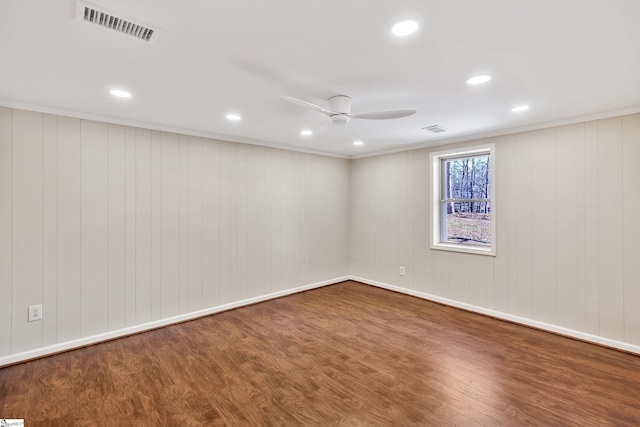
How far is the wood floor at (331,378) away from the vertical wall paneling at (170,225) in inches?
14.8

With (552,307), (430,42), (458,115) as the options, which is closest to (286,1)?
(430,42)

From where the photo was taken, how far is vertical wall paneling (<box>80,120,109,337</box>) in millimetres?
3195

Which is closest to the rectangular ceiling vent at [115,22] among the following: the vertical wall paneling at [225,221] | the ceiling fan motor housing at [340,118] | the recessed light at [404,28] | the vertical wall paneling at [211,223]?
the recessed light at [404,28]

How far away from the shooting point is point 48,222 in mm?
2998

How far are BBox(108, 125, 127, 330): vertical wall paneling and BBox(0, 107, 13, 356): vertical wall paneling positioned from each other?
0.77 meters

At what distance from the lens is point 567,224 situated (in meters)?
3.43

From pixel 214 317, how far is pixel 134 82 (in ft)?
9.51

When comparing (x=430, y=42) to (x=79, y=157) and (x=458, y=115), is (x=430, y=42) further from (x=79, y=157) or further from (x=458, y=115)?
(x=79, y=157)

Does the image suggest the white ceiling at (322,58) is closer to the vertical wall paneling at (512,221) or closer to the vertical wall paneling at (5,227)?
the vertical wall paneling at (5,227)

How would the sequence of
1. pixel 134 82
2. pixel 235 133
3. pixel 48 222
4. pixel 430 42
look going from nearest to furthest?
pixel 430 42
pixel 134 82
pixel 48 222
pixel 235 133

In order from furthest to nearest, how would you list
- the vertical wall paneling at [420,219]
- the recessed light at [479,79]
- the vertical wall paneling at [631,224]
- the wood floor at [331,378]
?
the vertical wall paneling at [420,219], the vertical wall paneling at [631,224], the recessed light at [479,79], the wood floor at [331,378]

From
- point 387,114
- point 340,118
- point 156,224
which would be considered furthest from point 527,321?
point 156,224

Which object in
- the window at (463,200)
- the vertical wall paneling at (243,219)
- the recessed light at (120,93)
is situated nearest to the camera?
the recessed light at (120,93)

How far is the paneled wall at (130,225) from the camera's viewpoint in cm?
288
